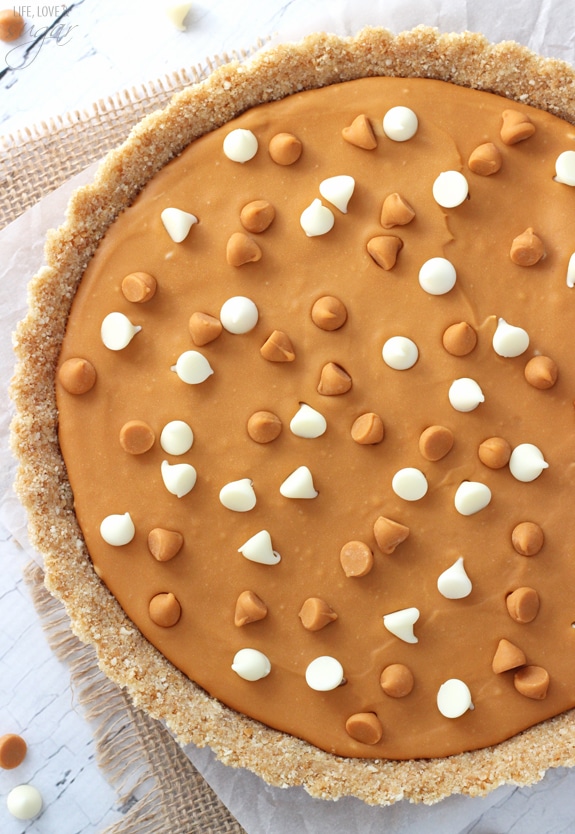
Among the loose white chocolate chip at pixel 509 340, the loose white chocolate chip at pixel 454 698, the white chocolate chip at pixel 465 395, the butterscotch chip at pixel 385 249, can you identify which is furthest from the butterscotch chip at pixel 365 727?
the butterscotch chip at pixel 385 249

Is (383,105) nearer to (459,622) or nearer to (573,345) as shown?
(573,345)

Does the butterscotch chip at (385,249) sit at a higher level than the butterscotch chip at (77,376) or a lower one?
lower

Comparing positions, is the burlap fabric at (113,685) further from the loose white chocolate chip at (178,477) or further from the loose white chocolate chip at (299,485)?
the loose white chocolate chip at (299,485)

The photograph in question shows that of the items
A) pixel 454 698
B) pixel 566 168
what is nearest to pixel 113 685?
pixel 454 698

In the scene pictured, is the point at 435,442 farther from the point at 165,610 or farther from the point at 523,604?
the point at 165,610

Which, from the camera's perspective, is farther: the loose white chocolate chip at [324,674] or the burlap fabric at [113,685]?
the burlap fabric at [113,685]

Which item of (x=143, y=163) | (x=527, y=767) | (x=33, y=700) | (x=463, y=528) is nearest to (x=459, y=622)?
(x=463, y=528)
